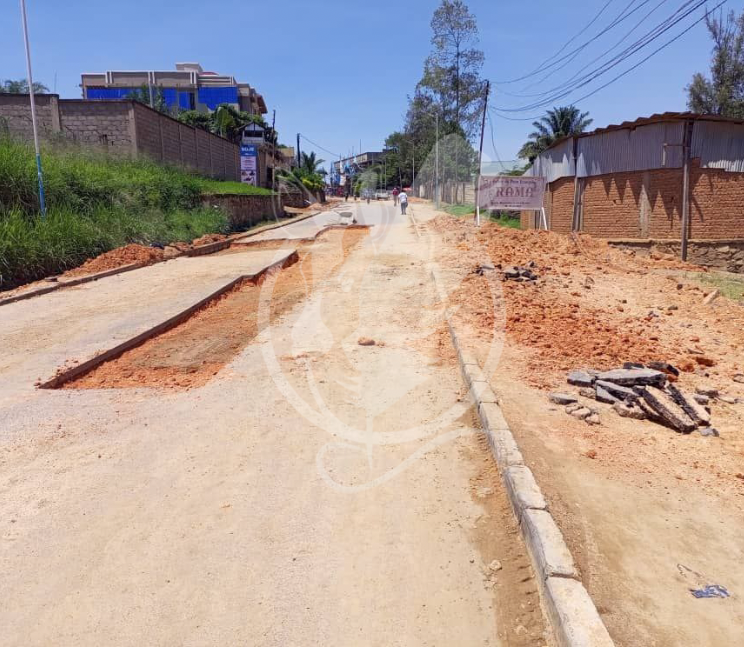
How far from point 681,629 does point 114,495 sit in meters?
3.16

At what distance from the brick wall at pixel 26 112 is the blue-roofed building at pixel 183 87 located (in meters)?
37.0

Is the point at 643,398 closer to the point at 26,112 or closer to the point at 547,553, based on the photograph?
the point at 547,553

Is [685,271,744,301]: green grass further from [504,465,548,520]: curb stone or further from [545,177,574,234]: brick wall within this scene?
[504,465,548,520]: curb stone

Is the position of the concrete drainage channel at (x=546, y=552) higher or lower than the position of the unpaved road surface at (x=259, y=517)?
higher

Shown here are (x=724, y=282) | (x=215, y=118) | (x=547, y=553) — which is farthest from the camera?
(x=215, y=118)

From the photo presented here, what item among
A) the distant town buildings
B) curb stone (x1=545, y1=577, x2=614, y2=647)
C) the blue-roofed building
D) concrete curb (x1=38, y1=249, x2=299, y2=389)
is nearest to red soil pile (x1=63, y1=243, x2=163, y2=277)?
concrete curb (x1=38, y1=249, x2=299, y2=389)

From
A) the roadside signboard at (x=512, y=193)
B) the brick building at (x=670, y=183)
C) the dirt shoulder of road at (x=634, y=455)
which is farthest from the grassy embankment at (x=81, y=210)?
the brick building at (x=670, y=183)

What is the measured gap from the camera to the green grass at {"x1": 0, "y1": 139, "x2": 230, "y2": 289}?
12.4 m

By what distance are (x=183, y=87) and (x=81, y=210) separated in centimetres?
5126

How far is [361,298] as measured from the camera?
10.4 metres

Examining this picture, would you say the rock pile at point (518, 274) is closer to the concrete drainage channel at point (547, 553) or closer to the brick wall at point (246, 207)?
the concrete drainage channel at point (547, 553)

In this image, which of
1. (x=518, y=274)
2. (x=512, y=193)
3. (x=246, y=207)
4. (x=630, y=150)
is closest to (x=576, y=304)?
(x=518, y=274)

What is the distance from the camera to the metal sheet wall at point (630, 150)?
52.3 ft

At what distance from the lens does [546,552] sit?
2799 mm
